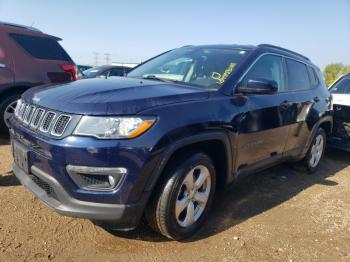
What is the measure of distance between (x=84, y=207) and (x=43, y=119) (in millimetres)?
744

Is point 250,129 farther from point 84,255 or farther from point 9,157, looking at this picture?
point 9,157

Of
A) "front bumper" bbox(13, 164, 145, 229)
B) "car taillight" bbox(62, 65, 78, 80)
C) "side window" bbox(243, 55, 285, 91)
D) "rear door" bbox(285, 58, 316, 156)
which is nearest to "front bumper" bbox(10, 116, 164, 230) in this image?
"front bumper" bbox(13, 164, 145, 229)

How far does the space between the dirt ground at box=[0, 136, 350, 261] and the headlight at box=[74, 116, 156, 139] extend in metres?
1.01

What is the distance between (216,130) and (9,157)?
3.09m

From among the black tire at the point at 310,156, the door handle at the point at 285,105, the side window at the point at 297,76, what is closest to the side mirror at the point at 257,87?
the door handle at the point at 285,105

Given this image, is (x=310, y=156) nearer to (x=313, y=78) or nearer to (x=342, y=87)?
(x=313, y=78)

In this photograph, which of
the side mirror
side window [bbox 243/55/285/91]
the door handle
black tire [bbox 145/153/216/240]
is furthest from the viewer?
the door handle

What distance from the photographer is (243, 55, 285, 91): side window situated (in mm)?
3838

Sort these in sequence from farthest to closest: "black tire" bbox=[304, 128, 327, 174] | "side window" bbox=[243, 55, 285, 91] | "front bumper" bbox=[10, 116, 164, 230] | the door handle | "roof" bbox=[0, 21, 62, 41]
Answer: "roof" bbox=[0, 21, 62, 41], "black tire" bbox=[304, 128, 327, 174], the door handle, "side window" bbox=[243, 55, 285, 91], "front bumper" bbox=[10, 116, 164, 230]

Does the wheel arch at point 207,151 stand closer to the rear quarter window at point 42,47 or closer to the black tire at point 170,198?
the black tire at point 170,198

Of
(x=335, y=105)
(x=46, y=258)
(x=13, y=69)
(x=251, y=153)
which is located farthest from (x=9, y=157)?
(x=335, y=105)

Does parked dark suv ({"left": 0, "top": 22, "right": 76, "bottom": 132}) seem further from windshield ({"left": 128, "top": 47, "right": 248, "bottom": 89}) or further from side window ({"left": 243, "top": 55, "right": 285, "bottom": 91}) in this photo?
side window ({"left": 243, "top": 55, "right": 285, "bottom": 91})

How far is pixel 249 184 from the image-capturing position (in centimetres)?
484

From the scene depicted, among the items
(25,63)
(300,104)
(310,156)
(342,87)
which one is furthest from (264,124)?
(342,87)
